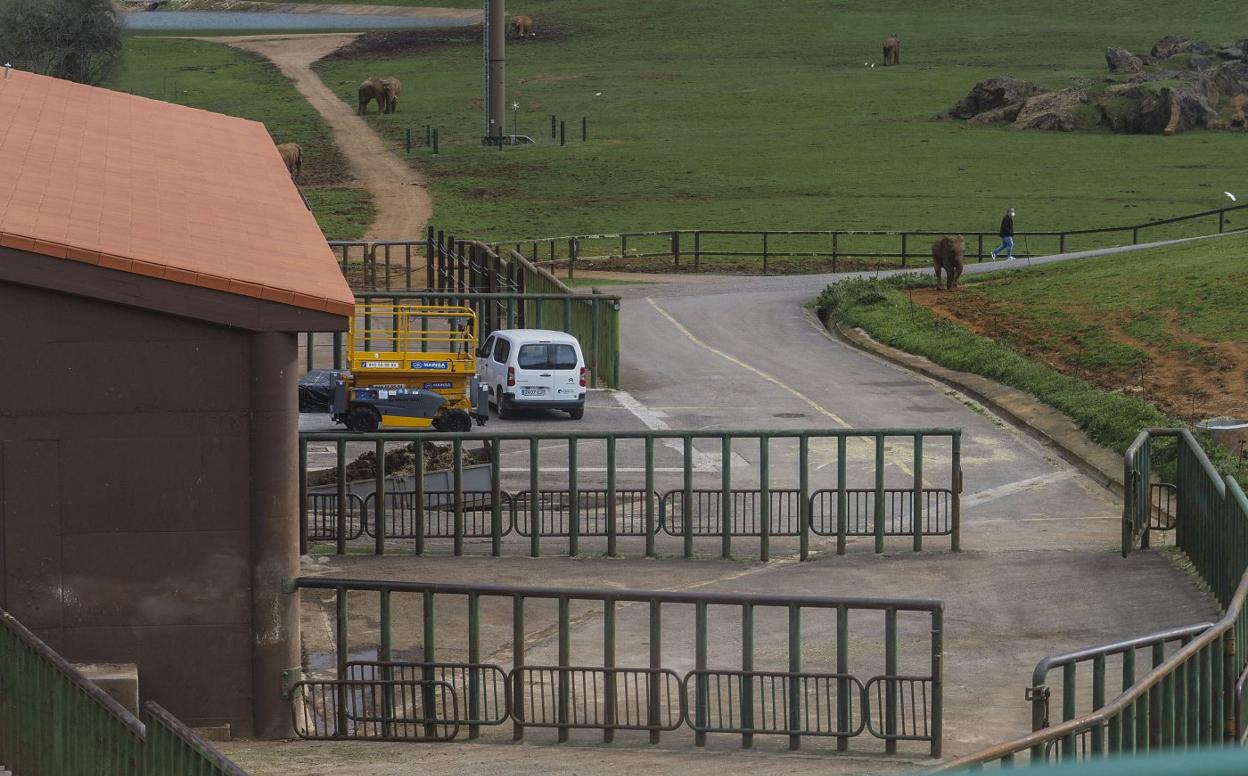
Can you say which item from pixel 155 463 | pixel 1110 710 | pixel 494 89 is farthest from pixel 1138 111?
pixel 1110 710

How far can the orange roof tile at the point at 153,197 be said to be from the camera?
15.5 metres

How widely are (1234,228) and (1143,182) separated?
35.2ft

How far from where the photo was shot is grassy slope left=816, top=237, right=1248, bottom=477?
30.8 meters

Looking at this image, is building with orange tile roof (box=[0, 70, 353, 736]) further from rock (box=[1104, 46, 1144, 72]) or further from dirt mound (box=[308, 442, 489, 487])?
rock (box=[1104, 46, 1144, 72])

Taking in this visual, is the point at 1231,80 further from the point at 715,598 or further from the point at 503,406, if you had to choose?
the point at 715,598

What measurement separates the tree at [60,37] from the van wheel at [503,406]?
182ft

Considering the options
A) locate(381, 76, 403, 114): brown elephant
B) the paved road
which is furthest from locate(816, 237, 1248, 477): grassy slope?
locate(381, 76, 403, 114): brown elephant

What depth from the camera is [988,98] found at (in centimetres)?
8300

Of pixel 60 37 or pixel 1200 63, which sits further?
pixel 1200 63

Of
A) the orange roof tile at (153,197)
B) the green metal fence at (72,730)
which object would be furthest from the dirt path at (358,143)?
the green metal fence at (72,730)

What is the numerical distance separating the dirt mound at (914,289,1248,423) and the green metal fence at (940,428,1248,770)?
33.7 feet

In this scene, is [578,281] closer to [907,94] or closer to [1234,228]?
[1234,228]

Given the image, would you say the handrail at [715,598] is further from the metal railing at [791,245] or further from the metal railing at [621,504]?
the metal railing at [791,245]

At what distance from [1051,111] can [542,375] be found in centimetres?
5290
